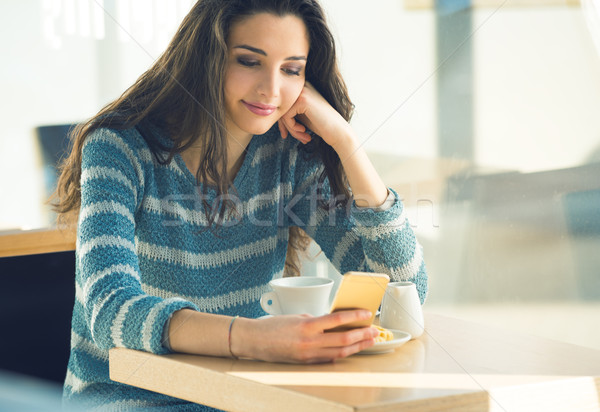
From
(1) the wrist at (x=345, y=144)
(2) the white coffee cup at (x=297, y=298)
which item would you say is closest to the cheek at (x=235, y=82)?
(1) the wrist at (x=345, y=144)

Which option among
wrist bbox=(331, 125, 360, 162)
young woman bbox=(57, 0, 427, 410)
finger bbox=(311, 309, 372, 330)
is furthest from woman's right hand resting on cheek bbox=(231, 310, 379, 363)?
wrist bbox=(331, 125, 360, 162)

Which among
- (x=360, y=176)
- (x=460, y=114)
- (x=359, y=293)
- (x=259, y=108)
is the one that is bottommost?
(x=359, y=293)

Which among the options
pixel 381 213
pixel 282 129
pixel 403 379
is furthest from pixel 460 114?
pixel 403 379

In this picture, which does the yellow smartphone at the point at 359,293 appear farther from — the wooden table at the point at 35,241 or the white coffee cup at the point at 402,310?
the wooden table at the point at 35,241

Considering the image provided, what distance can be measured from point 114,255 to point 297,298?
0.27 metres

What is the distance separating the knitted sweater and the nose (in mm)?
170

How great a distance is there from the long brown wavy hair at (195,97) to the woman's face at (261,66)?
2cm

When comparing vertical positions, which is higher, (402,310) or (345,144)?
(345,144)

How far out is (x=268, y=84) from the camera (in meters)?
1.22

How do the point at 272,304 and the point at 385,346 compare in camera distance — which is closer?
the point at 385,346

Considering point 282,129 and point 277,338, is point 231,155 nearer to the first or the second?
point 282,129

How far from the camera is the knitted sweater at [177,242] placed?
968 millimetres

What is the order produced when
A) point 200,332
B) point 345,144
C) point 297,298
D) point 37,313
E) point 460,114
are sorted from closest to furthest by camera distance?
point 200,332 → point 297,298 → point 37,313 → point 345,144 → point 460,114

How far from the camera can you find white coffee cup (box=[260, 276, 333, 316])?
97 centimetres
